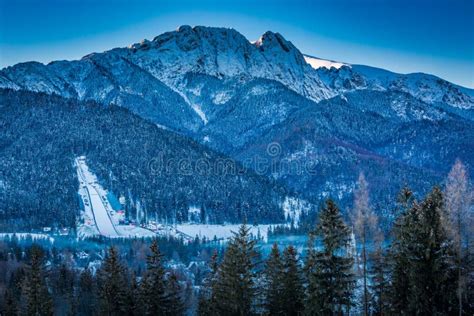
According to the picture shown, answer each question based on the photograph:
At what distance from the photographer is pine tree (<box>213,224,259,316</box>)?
51.6m

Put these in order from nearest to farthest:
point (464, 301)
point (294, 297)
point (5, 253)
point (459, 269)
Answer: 1. point (459, 269)
2. point (464, 301)
3. point (294, 297)
4. point (5, 253)

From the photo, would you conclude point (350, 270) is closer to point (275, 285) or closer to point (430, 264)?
point (430, 264)

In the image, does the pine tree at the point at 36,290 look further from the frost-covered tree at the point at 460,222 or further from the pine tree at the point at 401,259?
the frost-covered tree at the point at 460,222

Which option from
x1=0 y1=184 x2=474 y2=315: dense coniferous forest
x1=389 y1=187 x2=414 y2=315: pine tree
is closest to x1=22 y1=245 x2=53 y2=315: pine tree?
x1=0 y1=184 x2=474 y2=315: dense coniferous forest

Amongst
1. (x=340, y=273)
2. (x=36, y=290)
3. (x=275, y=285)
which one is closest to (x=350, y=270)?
(x=340, y=273)

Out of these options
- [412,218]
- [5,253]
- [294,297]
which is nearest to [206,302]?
[294,297]

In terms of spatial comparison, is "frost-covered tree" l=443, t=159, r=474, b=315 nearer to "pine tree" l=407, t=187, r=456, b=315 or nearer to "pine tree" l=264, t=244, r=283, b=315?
"pine tree" l=407, t=187, r=456, b=315

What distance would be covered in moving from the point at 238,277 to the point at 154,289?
31.8 feet

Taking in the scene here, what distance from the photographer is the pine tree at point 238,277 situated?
5162 cm

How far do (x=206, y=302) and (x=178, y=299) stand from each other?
5.04 m

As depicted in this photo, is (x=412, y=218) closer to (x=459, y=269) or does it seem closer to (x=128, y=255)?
(x=459, y=269)

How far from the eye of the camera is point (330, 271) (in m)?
44.4

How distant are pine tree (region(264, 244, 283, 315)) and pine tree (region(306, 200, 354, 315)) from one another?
29.8 feet

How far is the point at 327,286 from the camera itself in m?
44.4
